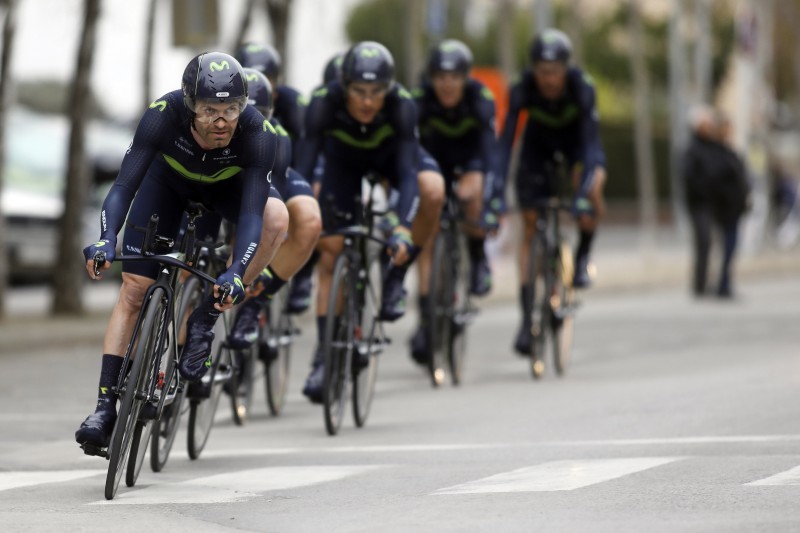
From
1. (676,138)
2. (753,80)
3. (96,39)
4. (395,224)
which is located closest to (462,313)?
(395,224)

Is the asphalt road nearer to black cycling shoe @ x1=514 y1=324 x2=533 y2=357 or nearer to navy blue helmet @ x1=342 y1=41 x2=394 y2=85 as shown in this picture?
black cycling shoe @ x1=514 y1=324 x2=533 y2=357

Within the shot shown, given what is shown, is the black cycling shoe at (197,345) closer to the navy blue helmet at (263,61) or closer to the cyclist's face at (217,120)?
the cyclist's face at (217,120)

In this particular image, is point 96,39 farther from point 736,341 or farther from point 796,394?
point 796,394

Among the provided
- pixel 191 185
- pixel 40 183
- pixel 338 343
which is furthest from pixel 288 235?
pixel 40 183

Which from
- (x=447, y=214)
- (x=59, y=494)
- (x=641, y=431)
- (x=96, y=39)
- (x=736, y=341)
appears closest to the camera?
(x=59, y=494)

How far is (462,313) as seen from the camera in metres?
13.6

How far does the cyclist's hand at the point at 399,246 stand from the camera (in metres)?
10.8

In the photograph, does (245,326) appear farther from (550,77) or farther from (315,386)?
(550,77)

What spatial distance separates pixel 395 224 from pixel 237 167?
336 centimetres

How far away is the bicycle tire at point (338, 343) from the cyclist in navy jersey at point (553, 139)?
3.20 meters

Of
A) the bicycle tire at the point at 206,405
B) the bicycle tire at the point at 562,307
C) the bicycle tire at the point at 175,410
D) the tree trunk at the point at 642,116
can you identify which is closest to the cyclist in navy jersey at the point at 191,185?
the bicycle tire at the point at 175,410

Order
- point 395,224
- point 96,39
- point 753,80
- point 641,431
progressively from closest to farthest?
point 641,431 → point 395,224 → point 96,39 → point 753,80

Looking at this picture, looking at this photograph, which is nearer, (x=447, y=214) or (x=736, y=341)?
(x=447, y=214)

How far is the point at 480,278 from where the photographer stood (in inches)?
547
